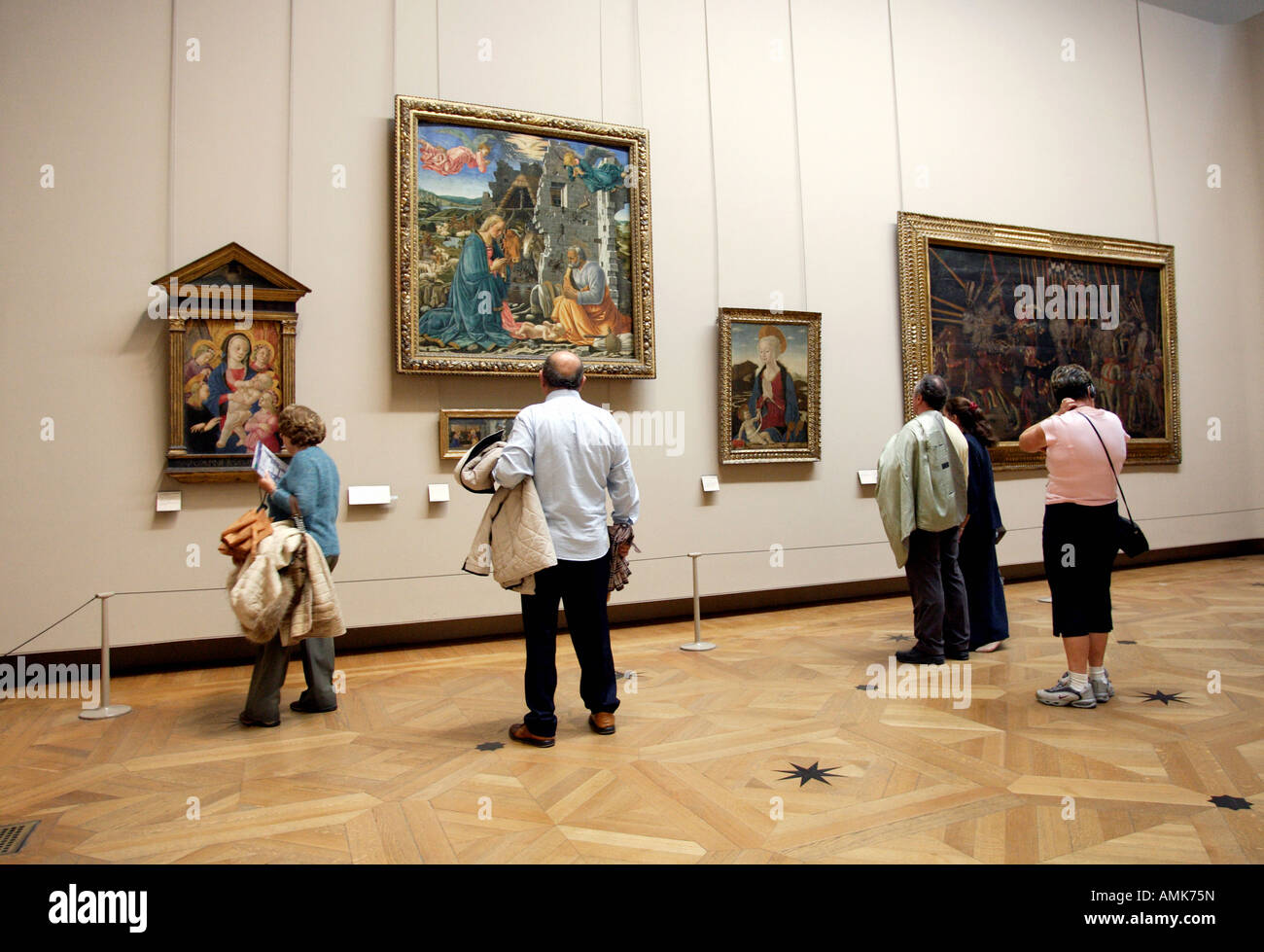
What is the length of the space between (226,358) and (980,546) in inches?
249

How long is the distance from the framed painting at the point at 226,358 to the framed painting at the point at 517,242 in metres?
1.02

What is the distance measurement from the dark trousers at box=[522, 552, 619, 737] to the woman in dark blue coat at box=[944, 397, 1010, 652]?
340 cm

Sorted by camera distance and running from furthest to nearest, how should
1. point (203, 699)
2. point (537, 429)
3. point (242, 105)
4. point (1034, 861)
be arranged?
point (242, 105) < point (203, 699) < point (537, 429) < point (1034, 861)

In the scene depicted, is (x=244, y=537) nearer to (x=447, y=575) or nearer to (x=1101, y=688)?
(x=447, y=575)

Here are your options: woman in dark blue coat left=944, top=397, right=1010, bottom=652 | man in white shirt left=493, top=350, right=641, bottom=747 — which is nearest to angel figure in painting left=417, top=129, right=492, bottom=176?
man in white shirt left=493, top=350, right=641, bottom=747

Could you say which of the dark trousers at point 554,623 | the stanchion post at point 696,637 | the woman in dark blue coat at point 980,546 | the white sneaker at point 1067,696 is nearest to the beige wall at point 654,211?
the stanchion post at point 696,637

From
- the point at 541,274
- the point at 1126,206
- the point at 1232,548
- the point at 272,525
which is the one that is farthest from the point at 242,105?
the point at 1232,548

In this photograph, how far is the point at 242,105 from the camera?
733 centimetres

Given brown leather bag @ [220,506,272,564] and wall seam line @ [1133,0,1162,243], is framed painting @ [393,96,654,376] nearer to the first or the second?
brown leather bag @ [220,506,272,564]

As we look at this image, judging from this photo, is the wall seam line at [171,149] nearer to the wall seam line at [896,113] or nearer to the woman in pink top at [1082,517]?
the woman in pink top at [1082,517]

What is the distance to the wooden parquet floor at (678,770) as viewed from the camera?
323 cm

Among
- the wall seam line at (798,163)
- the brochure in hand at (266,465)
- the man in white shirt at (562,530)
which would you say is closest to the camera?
the man in white shirt at (562,530)

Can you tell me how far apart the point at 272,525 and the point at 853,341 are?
708 cm

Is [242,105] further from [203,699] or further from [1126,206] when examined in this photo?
[1126,206]
